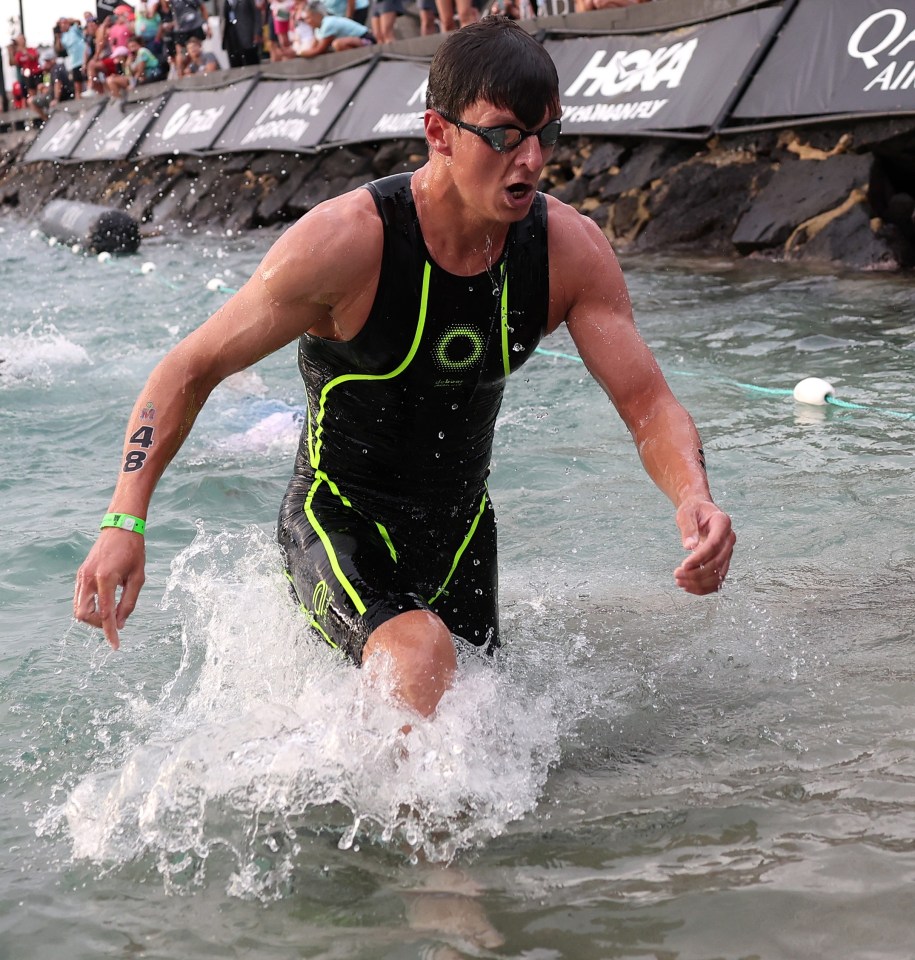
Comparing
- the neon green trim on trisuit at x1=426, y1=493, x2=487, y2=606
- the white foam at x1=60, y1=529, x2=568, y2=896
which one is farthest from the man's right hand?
the neon green trim on trisuit at x1=426, y1=493, x2=487, y2=606

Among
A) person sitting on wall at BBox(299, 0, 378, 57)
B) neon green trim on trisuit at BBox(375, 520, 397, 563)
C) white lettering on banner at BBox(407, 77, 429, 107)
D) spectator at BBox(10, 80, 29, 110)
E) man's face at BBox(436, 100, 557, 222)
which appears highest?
man's face at BBox(436, 100, 557, 222)

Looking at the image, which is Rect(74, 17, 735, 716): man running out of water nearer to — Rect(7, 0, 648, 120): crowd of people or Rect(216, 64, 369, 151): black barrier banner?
Rect(7, 0, 648, 120): crowd of people

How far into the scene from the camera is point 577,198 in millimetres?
13938

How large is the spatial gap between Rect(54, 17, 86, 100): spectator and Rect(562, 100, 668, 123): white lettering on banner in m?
17.9

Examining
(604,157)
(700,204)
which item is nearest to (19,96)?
(604,157)

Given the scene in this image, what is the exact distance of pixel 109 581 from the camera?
114 inches

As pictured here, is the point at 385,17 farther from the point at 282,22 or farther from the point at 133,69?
the point at 133,69

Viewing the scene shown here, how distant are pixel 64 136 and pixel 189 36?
5.40 metres

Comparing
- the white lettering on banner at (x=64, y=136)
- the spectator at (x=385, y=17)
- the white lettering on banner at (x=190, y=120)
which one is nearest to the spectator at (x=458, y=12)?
the spectator at (x=385, y=17)

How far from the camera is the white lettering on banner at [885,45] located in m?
10.3

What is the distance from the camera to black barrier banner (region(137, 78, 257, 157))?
803 inches

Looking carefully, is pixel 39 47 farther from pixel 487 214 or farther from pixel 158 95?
pixel 487 214

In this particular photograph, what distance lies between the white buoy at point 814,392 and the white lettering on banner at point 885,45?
434 centimetres

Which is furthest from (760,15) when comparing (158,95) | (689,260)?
(158,95)
